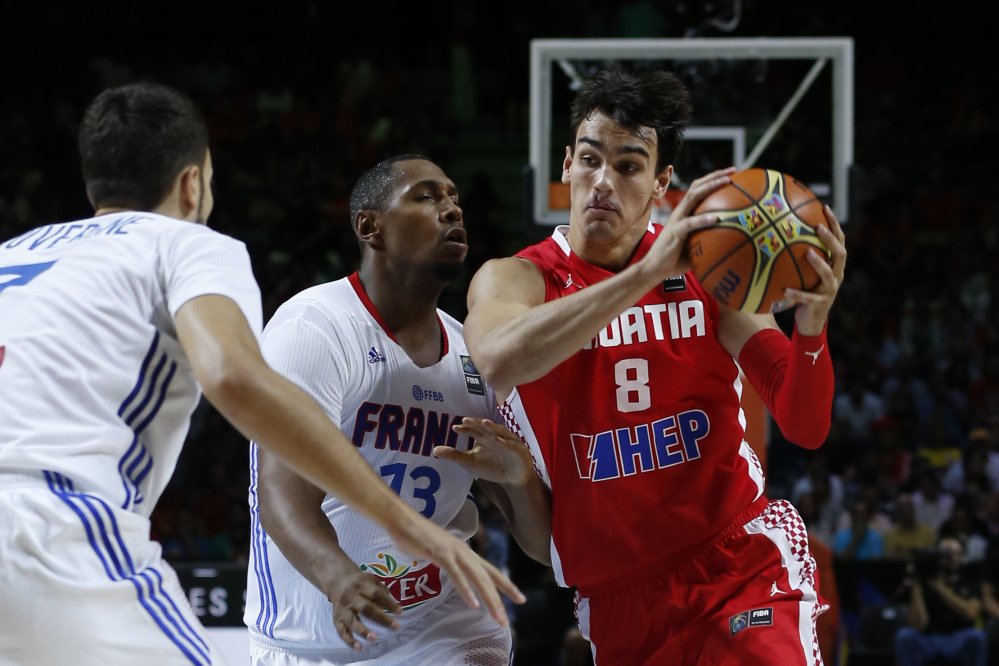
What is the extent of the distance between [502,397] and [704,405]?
69 cm

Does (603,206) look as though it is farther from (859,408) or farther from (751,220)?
(859,408)

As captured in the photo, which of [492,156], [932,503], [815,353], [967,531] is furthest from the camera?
[492,156]

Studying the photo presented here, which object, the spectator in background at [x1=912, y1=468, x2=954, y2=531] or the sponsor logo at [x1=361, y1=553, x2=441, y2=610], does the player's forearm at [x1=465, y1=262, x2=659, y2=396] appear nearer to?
the sponsor logo at [x1=361, y1=553, x2=441, y2=610]

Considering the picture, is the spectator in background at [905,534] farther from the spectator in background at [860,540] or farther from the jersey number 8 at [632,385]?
the jersey number 8 at [632,385]

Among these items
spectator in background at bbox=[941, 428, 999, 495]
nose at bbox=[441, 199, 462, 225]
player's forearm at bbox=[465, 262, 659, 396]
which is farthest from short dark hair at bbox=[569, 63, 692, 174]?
spectator in background at bbox=[941, 428, 999, 495]

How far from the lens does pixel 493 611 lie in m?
2.41

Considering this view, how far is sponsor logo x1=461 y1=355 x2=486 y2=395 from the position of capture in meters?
4.06

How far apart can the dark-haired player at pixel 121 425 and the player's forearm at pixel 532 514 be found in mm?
1307

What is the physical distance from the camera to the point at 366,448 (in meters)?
3.77

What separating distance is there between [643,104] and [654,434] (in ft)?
3.66

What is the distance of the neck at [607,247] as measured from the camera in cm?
378

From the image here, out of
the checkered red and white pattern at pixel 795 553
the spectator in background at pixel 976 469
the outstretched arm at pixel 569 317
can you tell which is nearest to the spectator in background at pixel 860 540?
the spectator in background at pixel 976 469

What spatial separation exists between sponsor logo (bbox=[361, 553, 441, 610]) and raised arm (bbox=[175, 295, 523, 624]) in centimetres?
148

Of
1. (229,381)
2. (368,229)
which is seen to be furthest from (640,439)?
(229,381)
